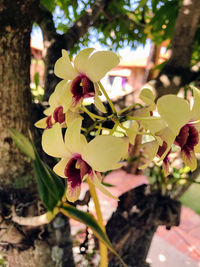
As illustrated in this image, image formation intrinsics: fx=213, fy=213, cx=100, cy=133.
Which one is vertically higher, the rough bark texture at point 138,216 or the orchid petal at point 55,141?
the orchid petal at point 55,141

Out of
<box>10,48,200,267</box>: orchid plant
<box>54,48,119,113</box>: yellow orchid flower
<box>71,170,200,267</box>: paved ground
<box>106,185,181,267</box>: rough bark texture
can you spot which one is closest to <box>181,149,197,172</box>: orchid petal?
<box>10,48,200,267</box>: orchid plant

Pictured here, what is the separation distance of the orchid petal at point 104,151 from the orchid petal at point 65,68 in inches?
3.9

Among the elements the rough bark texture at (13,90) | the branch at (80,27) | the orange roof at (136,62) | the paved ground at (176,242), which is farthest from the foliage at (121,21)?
the orange roof at (136,62)

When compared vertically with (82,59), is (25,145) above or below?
below

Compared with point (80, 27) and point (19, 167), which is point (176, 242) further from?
point (80, 27)

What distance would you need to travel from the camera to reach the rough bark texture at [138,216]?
2.76 feet

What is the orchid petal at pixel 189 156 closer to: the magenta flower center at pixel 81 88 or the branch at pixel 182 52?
the magenta flower center at pixel 81 88

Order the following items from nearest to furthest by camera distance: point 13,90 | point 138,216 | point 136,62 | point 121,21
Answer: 1. point 13,90
2. point 138,216
3. point 121,21
4. point 136,62

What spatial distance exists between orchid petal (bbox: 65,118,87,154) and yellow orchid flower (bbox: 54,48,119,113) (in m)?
0.04

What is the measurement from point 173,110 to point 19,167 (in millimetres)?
519

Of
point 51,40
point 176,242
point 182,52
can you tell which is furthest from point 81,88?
point 176,242

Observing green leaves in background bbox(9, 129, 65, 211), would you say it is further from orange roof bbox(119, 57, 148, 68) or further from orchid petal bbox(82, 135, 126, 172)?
orange roof bbox(119, 57, 148, 68)

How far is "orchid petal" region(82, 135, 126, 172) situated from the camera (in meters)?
0.22

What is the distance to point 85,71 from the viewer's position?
26 centimetres
